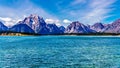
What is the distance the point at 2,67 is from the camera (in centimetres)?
3741

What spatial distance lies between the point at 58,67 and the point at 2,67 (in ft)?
29.2

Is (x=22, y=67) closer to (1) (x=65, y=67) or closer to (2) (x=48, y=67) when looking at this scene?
(2) (x=48, y=67)

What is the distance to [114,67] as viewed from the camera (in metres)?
36.9

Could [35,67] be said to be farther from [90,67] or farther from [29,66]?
[90,67]

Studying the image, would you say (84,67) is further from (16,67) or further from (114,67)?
(16,67)

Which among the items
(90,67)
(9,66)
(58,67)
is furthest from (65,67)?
(9,66)

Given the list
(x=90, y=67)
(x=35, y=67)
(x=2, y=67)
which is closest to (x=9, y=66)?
(x=2, y=67)

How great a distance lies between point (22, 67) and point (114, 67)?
14.5m

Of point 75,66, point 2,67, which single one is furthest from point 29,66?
point 75,66

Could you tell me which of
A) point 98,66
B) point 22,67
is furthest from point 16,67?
point 98,66

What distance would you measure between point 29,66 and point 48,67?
3254 mm

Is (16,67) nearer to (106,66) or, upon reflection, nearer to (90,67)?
(90,67)

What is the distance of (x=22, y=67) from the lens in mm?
37438

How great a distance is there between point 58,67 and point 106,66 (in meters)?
7.70
